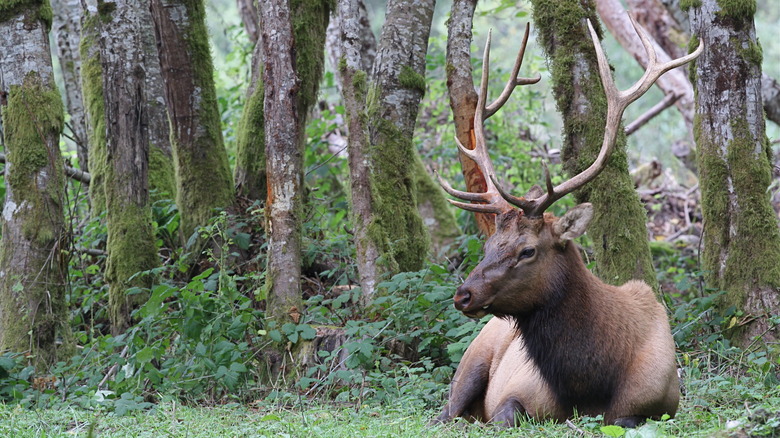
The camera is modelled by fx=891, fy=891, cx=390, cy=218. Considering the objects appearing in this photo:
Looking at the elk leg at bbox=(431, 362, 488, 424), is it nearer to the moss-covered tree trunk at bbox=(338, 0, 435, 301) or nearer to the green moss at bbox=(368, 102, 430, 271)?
the moss-covered tree trunk at bbox=(338, 0, 435, 301)

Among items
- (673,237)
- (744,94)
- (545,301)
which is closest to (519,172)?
(673,237)

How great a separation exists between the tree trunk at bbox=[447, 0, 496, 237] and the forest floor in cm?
273

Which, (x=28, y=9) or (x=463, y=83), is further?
(x=463, y=83)

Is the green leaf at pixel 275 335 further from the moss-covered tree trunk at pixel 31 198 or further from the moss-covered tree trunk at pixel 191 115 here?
the moss-covered tree trunk at pixel 191 115

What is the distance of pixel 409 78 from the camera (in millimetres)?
8000

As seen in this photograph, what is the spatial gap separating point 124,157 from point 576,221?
4140mm

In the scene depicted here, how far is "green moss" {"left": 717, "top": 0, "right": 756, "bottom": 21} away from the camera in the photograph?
6832mm

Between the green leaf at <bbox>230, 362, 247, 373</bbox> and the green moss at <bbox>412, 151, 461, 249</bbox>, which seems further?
the green moss at <bbox>412, 151, 461, 249</bbox>

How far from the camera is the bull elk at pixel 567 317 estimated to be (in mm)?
5086

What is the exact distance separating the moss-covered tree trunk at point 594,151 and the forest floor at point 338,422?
119 cm

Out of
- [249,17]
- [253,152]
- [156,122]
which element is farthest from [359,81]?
[249,17]

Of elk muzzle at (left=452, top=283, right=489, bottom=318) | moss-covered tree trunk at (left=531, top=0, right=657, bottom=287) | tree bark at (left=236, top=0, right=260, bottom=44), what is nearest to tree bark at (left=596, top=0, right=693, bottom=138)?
tree bark at (left=236, top=0, right=260, bottom=44)

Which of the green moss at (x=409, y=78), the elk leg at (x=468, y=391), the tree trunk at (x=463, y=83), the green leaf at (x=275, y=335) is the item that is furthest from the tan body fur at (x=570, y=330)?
the green moss at (x=409, y=78)

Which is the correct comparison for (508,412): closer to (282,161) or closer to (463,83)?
(282,161)
